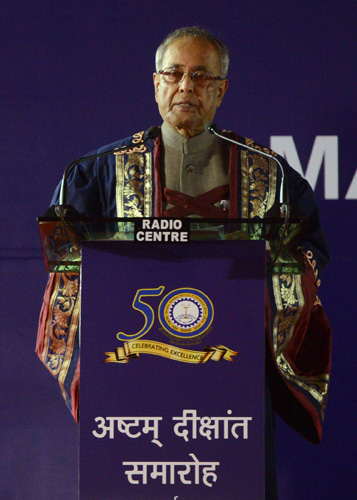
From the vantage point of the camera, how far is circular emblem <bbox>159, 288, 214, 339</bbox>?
1501mm

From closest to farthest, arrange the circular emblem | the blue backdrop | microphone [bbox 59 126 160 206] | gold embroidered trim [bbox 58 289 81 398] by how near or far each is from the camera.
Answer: the circular emblem
microphone [bbox 59 126 160 206]
gold embroidered trim [bbox 58 289 81 398]
the blue backdrop

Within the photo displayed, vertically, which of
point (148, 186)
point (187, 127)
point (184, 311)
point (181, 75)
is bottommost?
point (184, 311)

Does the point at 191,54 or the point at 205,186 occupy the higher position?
the point at 191,54

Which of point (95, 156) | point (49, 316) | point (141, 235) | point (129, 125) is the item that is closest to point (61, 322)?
point (49, 316)

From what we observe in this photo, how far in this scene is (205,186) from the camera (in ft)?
7.27

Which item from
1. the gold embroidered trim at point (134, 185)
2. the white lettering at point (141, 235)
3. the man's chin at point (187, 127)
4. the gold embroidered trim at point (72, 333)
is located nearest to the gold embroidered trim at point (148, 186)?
the gold embroidered trim at point (134, 185)

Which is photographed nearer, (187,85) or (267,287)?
(267,287)

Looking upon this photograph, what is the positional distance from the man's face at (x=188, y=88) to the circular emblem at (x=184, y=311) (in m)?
0.80

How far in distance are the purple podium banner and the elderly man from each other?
18.1 inches

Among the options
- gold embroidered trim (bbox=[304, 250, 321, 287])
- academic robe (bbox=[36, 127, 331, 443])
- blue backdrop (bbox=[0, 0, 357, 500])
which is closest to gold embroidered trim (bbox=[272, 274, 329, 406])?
academic robe (bbox=[36, 127, 331, 443])

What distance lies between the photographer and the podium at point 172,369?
4.94 ft

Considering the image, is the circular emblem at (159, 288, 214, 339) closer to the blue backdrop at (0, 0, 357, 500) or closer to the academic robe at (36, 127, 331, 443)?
the academic robe at (36, 127, 331, 443)

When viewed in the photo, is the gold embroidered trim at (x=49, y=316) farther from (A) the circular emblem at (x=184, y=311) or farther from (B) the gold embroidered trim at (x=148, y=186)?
(A) the circular emblem at (x=184, y=311)

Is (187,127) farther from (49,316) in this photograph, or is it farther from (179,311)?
(179,311)
